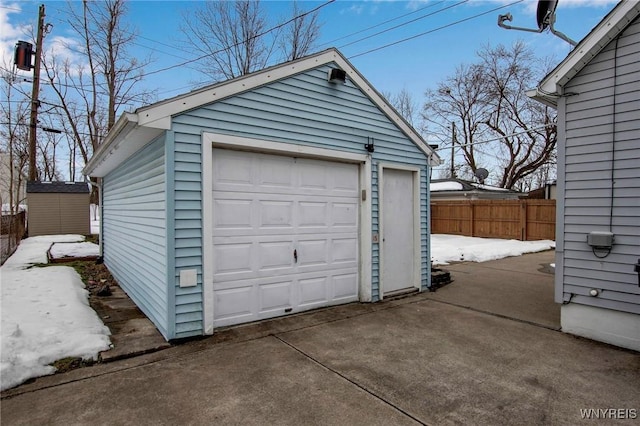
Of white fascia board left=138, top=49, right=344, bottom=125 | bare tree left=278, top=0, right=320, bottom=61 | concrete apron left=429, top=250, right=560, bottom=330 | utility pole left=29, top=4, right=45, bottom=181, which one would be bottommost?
concrete apron left=429, top=250, right=560, bottom=330

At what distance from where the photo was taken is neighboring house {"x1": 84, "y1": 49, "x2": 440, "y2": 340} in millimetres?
3990

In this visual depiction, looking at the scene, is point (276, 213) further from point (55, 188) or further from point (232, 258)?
point (55, 188)

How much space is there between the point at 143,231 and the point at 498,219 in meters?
14.6

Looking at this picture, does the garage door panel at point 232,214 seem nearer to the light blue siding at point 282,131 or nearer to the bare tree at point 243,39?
the light blue siding at point 282,131

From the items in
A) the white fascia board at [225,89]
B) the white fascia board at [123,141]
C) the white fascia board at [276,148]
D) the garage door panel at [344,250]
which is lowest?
the garage door panel at [344,250]

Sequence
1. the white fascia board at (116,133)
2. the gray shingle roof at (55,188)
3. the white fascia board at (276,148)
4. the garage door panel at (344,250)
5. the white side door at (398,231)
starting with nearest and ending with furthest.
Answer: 1. the white fascia board at (116,133)
2. the white fascia board at (276,148)
3. the garage door panel at (344,250)
4. the white side door at (398,231)
5. the gray shingle roof at (55,188)

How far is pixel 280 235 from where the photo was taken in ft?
Result: 15.7

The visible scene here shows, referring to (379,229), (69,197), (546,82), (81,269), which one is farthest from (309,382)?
(69,197)

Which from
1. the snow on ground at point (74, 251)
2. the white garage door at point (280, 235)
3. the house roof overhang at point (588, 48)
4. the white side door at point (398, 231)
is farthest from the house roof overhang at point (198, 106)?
the snow on ground at point (74, 251)

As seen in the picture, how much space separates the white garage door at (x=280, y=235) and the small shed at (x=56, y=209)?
15.4 metres

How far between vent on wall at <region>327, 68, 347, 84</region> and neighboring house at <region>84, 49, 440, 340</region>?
15 mm

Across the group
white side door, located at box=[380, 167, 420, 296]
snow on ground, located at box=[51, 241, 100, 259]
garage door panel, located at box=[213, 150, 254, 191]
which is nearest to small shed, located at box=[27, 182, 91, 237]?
snow on ground, located at box=[51, 241, 100, 259]

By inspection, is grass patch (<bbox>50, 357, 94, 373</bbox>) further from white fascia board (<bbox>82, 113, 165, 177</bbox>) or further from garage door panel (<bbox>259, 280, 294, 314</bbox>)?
white fascia board (<bbox>82, 113, 165, 177</bbox>)

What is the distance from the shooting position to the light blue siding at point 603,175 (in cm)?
385
